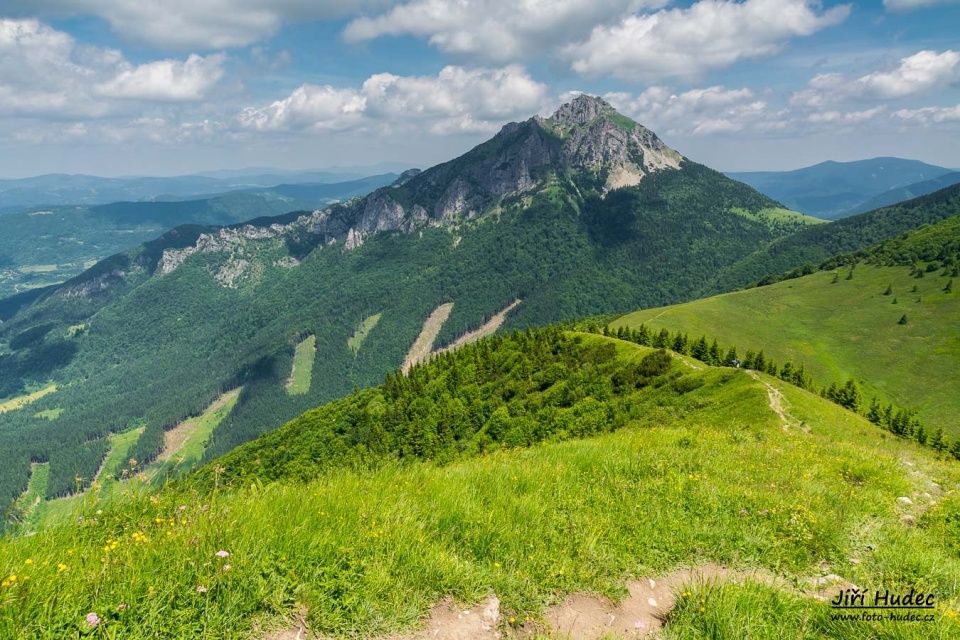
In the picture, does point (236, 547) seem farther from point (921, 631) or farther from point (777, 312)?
point (777, 312)

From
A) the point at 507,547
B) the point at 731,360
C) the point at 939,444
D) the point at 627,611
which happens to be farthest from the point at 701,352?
the point at 507,547

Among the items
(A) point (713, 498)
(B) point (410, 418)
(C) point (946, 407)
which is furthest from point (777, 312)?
(A) point (713, 498)

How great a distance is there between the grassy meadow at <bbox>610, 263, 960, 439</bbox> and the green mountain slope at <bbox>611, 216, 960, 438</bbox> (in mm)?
211

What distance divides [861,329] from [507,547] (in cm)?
15817

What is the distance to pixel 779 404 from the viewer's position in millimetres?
32281

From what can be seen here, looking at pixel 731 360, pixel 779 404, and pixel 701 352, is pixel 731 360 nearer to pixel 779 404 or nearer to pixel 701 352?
pixel 701 352

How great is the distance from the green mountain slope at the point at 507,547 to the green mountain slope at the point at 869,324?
340 feet

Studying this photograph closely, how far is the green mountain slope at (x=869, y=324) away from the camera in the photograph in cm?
9994

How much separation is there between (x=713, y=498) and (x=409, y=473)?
18.8 ft

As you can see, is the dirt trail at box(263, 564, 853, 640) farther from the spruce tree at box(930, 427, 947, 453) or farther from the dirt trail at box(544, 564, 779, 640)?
the spruce tree at box(930, 427, 947, 453)
